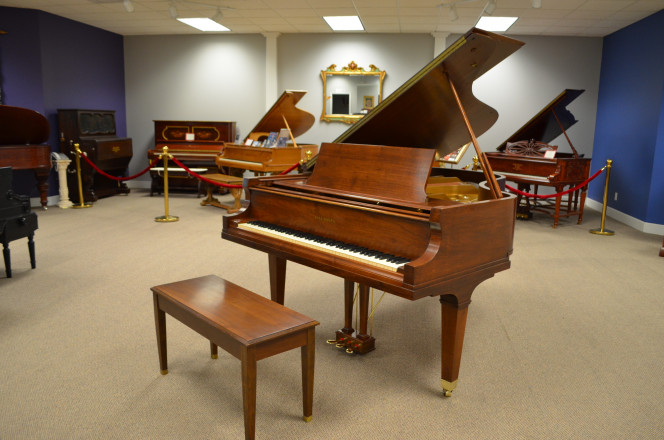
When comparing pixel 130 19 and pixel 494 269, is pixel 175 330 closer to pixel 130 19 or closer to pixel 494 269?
pixel 494 269

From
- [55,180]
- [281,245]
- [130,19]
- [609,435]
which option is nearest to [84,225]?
[55,180]

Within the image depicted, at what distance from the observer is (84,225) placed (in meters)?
6.21

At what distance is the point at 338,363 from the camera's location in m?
2.76

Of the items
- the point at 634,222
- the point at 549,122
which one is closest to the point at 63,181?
the point at 549,122

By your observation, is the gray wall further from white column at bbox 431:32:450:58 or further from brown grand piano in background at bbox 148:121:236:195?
brown grand piano in background at bbox 148:121:236:195

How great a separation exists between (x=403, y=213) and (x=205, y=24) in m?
7.41

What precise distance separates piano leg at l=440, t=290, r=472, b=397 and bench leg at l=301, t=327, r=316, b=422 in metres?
0.62

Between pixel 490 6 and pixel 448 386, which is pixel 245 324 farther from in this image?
pixel 490 6

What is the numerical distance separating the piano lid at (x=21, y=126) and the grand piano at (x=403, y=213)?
13.5 feet

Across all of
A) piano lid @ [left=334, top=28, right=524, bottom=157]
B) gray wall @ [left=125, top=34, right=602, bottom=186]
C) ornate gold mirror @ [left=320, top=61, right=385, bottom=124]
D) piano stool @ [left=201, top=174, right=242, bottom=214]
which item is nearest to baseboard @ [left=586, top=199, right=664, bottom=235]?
gray wall @ [left=125, top=34, right=602, bottom=186]

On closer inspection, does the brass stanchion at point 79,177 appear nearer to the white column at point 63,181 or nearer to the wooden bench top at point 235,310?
the white column at point 63,181

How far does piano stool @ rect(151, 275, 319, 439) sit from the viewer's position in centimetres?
192

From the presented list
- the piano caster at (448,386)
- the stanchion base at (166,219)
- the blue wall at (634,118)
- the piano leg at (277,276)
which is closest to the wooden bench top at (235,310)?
the piano leg at (277,276)

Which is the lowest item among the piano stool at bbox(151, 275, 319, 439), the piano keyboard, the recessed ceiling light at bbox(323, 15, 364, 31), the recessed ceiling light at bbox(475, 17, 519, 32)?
the piano stool at bbox(151, 275, 319, 439)
